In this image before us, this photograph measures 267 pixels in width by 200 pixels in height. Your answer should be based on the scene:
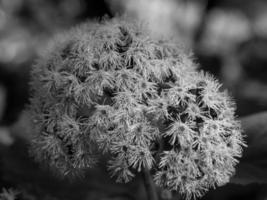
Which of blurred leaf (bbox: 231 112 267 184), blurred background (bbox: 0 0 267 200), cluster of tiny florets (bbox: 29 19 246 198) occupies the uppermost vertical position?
cluster of tiny florets (bbox: 29 19 246 198)

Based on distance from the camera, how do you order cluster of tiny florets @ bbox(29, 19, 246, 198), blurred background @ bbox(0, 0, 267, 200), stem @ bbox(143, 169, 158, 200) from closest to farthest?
cluster of tiny florets @ bbox(29, 19, 246, 198) → stem @ bbox(143, 169, 158, 200) → blurred background @ bbox(0, 0, 267, 200)

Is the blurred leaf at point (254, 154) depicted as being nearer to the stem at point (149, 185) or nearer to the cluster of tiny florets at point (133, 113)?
the cluster of tiny florets at point (133, 113)

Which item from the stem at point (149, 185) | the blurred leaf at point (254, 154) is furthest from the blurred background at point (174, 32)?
the stem at point (149, 185)

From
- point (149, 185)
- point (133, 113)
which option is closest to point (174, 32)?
point (149, 185)

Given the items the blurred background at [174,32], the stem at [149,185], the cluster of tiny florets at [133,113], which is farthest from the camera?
the blurred background at [174,32]

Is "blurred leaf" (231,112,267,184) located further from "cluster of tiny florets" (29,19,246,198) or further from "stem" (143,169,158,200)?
"stem" (143,169,158,200)

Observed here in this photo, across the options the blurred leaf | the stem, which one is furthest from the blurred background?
the stem

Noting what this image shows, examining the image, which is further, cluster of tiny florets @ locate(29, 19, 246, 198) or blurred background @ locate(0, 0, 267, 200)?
blurred background @ locate(0, 0, 267, 200)

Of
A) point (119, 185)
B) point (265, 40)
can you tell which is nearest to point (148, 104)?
point (119, 185)

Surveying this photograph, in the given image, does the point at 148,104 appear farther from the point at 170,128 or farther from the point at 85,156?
the point at 85,156
